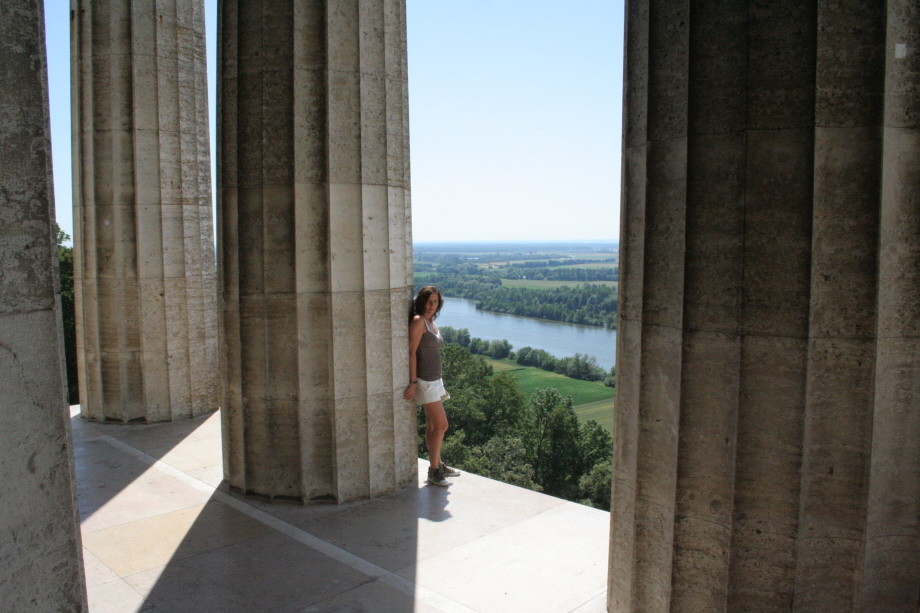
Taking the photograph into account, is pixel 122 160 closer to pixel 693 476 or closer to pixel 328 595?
pixel 328 595

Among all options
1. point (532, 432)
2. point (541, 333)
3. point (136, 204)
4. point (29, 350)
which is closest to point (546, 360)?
point (541, 333)

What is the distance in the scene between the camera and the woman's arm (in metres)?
9.31

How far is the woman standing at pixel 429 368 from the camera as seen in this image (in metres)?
9.34

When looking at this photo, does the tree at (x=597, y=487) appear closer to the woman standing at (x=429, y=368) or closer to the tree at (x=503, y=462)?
the tree at (x=503, y=462)

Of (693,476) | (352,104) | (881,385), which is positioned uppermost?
(352,104)

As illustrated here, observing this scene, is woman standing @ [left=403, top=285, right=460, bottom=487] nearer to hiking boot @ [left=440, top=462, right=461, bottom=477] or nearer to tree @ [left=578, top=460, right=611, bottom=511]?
hiking boot @ [left=440, top=462, right=461, bottom=477]

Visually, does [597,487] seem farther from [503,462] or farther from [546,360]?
[546,360]

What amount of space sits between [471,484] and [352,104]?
16.6 ft

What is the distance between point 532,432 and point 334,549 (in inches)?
1611

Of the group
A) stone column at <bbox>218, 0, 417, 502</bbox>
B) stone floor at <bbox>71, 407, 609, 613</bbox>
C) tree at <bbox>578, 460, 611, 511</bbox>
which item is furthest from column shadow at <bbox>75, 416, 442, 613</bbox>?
tree at <bbox>578, 460, 611, 511</bbox>

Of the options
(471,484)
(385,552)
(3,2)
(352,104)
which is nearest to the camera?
(3,2)

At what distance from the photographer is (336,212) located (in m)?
8.65

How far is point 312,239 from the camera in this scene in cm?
863

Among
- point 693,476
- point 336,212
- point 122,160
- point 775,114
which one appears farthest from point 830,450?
point 122,160
